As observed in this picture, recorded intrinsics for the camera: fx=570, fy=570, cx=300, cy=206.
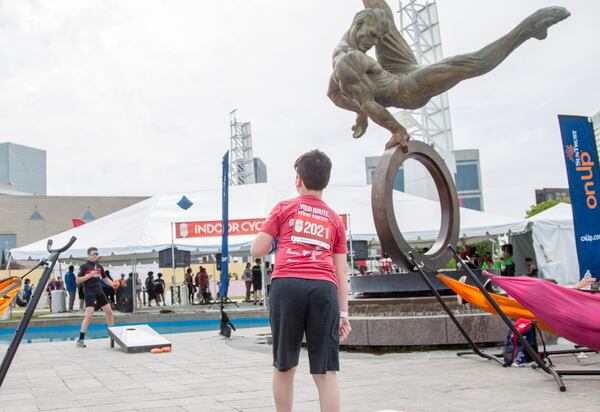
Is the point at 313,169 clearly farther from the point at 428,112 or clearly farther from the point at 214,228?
the point at 428,112

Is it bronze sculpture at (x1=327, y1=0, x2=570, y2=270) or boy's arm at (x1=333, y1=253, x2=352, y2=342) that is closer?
boy's arm at (x1=333, y1=253, x2=352, y2=342)

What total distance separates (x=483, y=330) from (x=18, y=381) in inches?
212

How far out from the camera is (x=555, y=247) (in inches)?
742

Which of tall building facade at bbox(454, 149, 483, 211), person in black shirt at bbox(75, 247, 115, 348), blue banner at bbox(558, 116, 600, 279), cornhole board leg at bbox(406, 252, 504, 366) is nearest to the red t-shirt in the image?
cornhole board leg at bbox(406, 252, 504, 366)

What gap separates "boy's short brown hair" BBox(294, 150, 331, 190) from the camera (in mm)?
3234

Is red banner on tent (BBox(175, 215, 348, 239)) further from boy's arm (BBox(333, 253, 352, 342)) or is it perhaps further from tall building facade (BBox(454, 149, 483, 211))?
tall building facade (BBox(454, 149, 483, 211))

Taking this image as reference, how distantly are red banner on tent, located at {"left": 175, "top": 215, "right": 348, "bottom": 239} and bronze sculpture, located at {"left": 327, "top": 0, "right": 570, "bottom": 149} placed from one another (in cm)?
1078

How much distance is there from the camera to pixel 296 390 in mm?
4898

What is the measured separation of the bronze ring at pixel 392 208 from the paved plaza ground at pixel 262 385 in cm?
126

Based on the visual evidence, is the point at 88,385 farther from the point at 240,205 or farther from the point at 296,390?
the point at 240,205

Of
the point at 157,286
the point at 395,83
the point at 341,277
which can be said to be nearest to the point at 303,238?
the point at 341,277

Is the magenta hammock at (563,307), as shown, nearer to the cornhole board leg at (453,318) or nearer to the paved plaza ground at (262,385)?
the paved plaza ground at (262,385)

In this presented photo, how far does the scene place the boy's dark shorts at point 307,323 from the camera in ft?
9.82

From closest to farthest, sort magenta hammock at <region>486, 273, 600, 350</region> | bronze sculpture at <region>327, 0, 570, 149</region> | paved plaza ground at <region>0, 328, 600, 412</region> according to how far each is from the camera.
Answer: paved plaza ground at <region>0, 328, 600, 412</region>, magenta hammock at <region>486, 273, 600, 350</region>, bronze sculpture at <region>327, 0, 570, 149</region>
